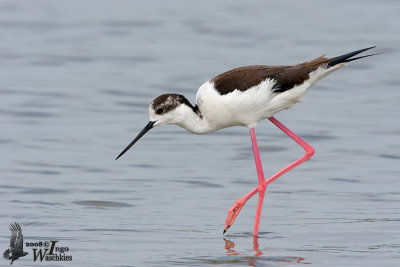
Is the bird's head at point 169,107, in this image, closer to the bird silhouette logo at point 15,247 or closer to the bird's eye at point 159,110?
the bird's eye at point 159,110

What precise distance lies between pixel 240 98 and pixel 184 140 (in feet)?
13.7

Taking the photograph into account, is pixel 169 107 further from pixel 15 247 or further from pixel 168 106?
pixel 15 247

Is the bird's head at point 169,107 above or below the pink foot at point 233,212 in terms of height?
above

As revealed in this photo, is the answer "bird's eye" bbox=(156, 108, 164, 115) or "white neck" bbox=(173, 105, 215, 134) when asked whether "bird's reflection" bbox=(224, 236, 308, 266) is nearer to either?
"white neck" bbox=(173, 105, 215, 134)

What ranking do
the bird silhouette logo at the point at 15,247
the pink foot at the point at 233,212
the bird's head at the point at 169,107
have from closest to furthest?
the bird silhouette logo at the point at 15,247 < the pink foot at the point at 233,212 < the bird's head at the point at 169,107

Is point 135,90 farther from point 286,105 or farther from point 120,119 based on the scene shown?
point 286,105

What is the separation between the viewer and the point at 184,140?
13.0m

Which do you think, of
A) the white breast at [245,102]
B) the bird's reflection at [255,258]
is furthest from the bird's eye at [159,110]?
the bird's reflection at [255,258]

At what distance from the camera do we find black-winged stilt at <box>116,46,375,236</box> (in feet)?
29.2

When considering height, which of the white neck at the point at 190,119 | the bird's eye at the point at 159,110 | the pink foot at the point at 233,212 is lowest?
the pink foot at the point at 233,212

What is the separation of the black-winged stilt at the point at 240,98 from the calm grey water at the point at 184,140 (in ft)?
2.57

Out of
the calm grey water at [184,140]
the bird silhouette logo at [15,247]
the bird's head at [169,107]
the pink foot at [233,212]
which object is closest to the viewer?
the bird silhouette logo at [15,247]

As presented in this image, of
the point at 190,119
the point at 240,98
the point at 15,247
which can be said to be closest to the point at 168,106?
the point at 190,119

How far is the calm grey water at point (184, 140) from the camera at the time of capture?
853 centimetres
